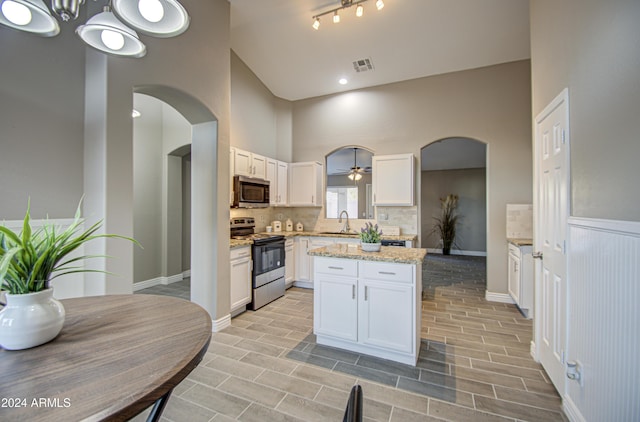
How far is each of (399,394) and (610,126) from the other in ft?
6.65

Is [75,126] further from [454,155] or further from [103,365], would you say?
[454,155]

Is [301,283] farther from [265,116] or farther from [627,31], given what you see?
[627,31]

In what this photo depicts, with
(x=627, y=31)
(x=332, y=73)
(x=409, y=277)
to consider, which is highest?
(x=332, y=73)

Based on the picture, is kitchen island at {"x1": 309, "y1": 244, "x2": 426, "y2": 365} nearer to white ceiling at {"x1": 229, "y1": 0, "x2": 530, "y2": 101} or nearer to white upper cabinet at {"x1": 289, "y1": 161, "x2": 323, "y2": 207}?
white upper cabinet at {"x1": 289, "y1": 161, "x2": 323, "y2": 207}

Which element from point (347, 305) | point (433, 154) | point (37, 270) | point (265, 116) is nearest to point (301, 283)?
point (347, 305)

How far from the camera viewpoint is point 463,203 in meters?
8.12

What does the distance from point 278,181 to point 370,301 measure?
2.96 meters

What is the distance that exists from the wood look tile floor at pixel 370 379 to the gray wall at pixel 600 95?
4.46 ft

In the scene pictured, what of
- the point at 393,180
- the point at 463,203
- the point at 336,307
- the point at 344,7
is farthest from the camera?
the point at 463,203

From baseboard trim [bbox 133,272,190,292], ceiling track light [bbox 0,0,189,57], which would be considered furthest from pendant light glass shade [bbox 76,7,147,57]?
baseboard trim [bbox 133,272,190,292]

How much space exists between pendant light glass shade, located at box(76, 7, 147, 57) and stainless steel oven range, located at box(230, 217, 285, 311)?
8.41 feet

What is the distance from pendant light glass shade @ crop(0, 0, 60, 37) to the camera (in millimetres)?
1093

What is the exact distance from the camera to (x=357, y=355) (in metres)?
2.46

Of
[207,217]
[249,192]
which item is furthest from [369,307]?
[249,192]
